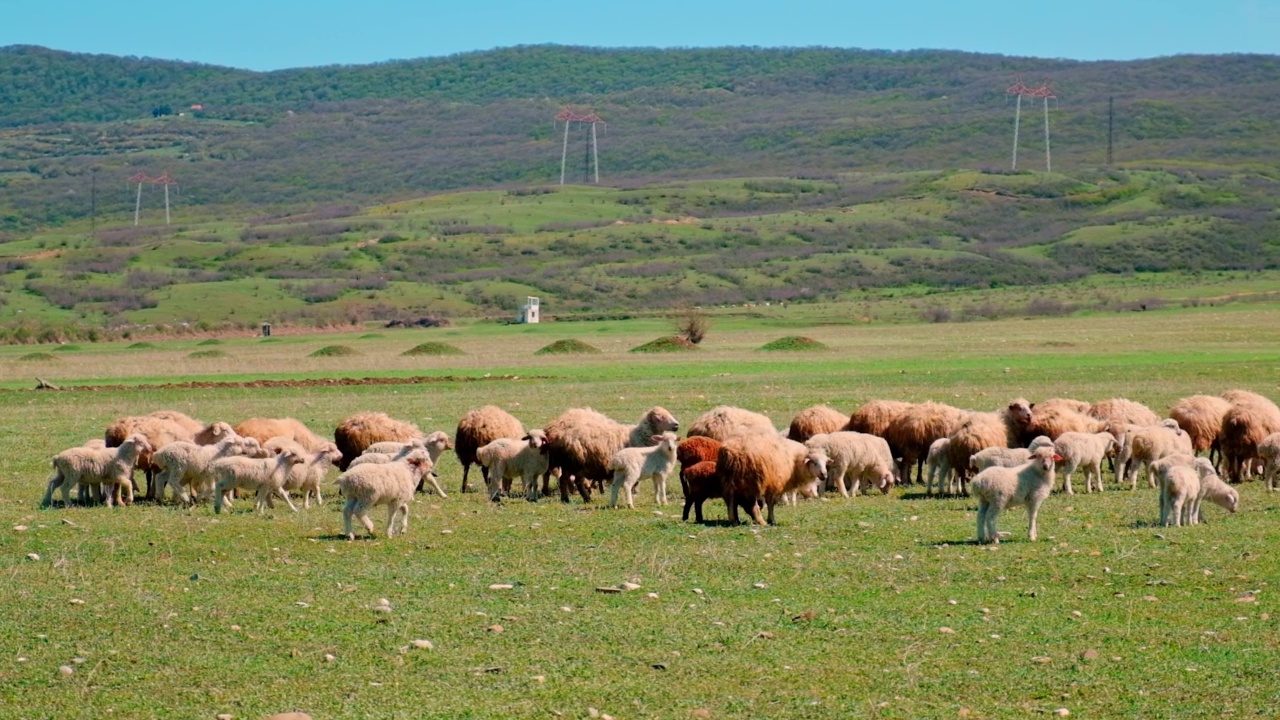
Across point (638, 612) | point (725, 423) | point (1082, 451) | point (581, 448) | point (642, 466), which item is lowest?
point (638, 612)

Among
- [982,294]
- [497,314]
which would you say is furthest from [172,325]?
[982,294]

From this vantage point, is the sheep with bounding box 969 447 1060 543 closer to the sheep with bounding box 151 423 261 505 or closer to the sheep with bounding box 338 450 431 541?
the sheep with bounding box 338 450 431 541

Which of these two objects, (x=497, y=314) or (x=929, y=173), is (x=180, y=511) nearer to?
(x=497, y=314)

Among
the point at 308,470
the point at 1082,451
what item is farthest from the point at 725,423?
the point at 308,470

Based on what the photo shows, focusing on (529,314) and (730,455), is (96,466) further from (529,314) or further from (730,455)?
(529,314)

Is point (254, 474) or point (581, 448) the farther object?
point (581, 448)

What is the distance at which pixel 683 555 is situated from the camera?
54.6 feet

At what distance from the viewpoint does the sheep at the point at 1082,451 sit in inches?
842

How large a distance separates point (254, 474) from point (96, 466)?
94.6 inches

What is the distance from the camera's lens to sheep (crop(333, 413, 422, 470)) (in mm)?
24031

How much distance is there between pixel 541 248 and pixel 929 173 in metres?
68.3

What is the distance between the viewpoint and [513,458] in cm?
2212

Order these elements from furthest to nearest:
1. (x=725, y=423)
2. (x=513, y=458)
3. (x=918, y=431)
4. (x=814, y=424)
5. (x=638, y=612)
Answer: (x=814, y=424)
(x=918, y=431)
(x=725, y=423)
(x=513, y=458)
(x=638, y=612)

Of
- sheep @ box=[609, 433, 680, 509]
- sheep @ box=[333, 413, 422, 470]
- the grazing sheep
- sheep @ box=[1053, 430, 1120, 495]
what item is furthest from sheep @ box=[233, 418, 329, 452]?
sheep @ box=[1053, 430, 1120, 495]
